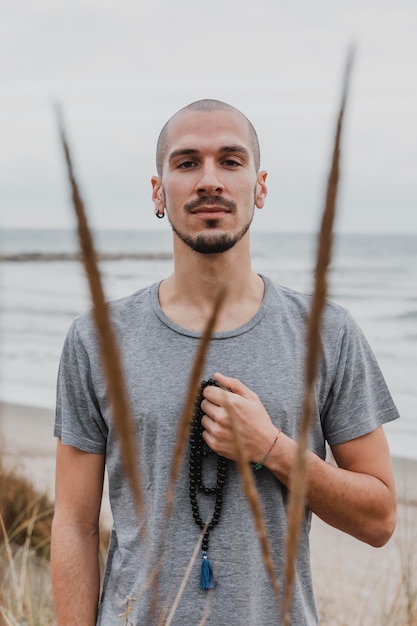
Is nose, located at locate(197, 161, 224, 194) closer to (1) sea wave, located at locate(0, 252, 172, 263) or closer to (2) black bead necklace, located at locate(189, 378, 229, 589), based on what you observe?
(2) black bead necklace, located at locate(189, 378, 229, 589)

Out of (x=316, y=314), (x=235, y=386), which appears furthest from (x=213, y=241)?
(x=316, y=314)

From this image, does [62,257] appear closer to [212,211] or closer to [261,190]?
[261,190]

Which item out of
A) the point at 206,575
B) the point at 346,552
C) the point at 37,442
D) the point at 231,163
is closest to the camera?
the point at 206,575

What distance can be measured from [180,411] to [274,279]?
2232 centimetres

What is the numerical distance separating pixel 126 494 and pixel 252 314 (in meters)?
0.60

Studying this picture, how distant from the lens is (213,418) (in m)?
1.76

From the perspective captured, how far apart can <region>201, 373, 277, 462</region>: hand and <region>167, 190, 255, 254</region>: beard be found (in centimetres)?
41

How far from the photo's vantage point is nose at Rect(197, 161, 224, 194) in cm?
194

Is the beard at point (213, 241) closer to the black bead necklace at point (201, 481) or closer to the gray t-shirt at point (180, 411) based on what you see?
the gray t-shirt at point (180, 411)

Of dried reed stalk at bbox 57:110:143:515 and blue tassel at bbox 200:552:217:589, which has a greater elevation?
dried reed stalk at bbox 57:110:143:515

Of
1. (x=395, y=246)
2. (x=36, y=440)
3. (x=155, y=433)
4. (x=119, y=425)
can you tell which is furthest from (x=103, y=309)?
(x=395, y=246)

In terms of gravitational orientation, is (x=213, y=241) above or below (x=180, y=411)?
above

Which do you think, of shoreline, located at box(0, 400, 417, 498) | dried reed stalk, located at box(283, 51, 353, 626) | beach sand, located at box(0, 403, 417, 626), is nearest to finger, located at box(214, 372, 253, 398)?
beach sand, located at box(0, 403, 417, 626)

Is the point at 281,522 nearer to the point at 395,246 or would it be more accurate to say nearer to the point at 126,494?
the point at 126,494
